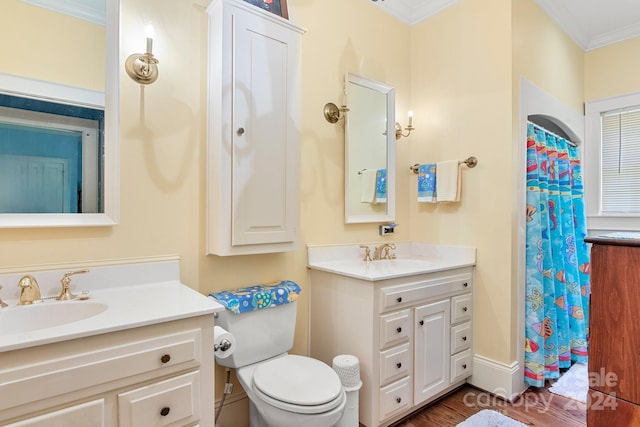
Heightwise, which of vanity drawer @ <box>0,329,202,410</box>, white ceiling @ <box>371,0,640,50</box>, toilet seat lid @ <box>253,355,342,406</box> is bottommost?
toilet seat lid @ <box>253,355,342,406</box>

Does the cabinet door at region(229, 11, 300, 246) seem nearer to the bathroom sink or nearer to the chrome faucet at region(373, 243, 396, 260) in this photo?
the bathroom sink

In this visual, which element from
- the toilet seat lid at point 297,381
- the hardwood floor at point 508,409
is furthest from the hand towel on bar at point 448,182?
the toilet seat lid at point 297,381

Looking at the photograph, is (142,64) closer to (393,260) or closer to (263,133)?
(263,133)

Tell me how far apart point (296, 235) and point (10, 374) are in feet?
4.09

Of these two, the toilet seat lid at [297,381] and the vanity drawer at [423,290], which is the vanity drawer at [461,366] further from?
the toilet seat lid at [297,381]

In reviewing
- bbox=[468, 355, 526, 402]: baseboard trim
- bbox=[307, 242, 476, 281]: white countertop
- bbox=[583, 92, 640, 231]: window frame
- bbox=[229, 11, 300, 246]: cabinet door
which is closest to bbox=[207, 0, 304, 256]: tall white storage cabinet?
bbox=[229, 11, 300, 246]: cabinet door

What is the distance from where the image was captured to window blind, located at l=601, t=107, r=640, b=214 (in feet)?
9.87

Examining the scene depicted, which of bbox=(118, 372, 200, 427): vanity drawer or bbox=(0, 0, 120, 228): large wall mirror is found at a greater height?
bbox=(0, 0, 120, 228): large wall mirror

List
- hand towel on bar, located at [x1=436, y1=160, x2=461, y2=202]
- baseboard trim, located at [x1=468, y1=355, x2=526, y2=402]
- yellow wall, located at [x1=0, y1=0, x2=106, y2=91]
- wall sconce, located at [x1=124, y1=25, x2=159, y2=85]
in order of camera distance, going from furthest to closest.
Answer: hand towel on bar, located at [x1=436, y1=160, x2=461, y2=202] < baseboard trim, located at [x1=468, y1=355, x2=526, y2=402] < wall sconce, located at [x1=124, y1=25, x2=159, y2=85] < yellow wall, located at [x1=0, y1=0, x2=106, y2=91]

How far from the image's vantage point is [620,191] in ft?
10.1

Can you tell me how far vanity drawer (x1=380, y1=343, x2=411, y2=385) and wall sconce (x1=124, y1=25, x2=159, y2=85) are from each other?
1736 mm

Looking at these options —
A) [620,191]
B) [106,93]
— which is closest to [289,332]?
[106,93]

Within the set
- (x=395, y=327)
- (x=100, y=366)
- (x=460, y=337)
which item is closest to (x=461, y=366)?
(x=460, y=337)

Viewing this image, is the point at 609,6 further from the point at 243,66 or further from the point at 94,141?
the point at 94,141
